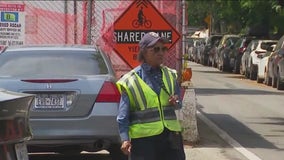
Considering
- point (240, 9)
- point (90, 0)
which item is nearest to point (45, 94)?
point (90, 0)

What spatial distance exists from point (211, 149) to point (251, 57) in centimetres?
1970

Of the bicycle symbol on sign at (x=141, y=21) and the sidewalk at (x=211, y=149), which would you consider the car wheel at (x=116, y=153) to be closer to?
the sidewalk at (x=211, y=149)

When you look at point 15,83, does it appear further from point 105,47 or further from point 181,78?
point 105,47

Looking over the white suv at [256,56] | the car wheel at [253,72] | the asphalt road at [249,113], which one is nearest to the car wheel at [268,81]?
the asphalt road at [249,113]

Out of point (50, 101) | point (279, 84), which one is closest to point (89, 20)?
point (50, 101)

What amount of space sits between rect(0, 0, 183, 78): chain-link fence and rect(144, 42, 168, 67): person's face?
763cm

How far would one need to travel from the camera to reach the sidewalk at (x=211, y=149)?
34.6ft

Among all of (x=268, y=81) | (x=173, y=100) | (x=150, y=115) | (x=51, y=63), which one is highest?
(x=51, y=63)

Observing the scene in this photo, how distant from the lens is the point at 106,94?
29.0ft

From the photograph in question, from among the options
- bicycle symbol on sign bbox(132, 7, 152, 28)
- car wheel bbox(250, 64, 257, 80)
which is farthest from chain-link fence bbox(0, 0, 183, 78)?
car wheel bbox(250, 64, 257, 80)

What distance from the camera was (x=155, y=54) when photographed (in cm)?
605

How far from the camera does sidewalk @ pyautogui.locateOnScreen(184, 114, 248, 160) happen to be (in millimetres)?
10539

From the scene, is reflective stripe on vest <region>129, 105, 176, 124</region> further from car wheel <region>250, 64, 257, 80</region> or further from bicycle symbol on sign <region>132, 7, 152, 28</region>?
car wheel <region>250, 64, 257, 80</region>

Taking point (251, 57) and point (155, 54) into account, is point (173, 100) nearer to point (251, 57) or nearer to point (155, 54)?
point (155, 54)
